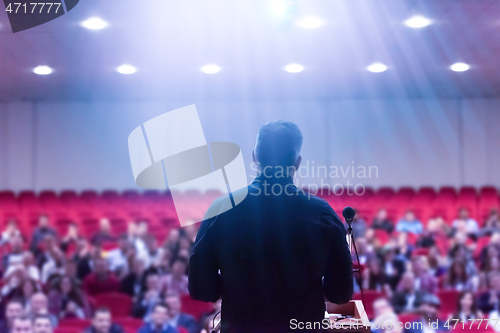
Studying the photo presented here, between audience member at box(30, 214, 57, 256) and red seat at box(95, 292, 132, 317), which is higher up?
audience member at box(30, 214, 57, 256)

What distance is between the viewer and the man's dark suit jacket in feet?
3.23

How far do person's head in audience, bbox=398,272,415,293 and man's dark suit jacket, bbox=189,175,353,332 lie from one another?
3294 mm

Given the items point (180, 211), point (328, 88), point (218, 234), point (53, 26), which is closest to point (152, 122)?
point (180, 211)

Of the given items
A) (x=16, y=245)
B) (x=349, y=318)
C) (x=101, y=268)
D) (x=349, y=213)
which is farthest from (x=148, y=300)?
(x=349, y=213)

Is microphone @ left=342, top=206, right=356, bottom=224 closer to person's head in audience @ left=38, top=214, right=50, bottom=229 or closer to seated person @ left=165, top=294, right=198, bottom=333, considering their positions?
seated person @ left=165, top=294, right=198, bottom=333

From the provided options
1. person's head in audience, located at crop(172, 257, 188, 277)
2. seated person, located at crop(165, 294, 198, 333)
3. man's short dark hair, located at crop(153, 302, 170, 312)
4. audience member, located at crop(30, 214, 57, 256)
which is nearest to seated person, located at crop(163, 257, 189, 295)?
person's head in audience, located at crop(172, 257, 188, 277)

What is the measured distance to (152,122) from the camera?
7.47 metres

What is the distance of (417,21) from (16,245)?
4668 mm

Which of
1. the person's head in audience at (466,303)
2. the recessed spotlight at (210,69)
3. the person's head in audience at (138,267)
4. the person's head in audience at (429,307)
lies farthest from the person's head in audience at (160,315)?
the recessed spotlight at (210,69)

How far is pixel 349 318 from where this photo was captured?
143 centimetres

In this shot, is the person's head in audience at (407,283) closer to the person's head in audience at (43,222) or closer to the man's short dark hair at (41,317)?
the man's short dark hair at (41,317)

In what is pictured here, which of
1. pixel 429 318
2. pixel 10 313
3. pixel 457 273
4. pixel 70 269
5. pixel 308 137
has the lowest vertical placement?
pixel 429 318

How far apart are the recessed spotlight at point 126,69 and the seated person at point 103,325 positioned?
2804mm

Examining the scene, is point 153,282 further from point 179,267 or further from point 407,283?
point 407,283
